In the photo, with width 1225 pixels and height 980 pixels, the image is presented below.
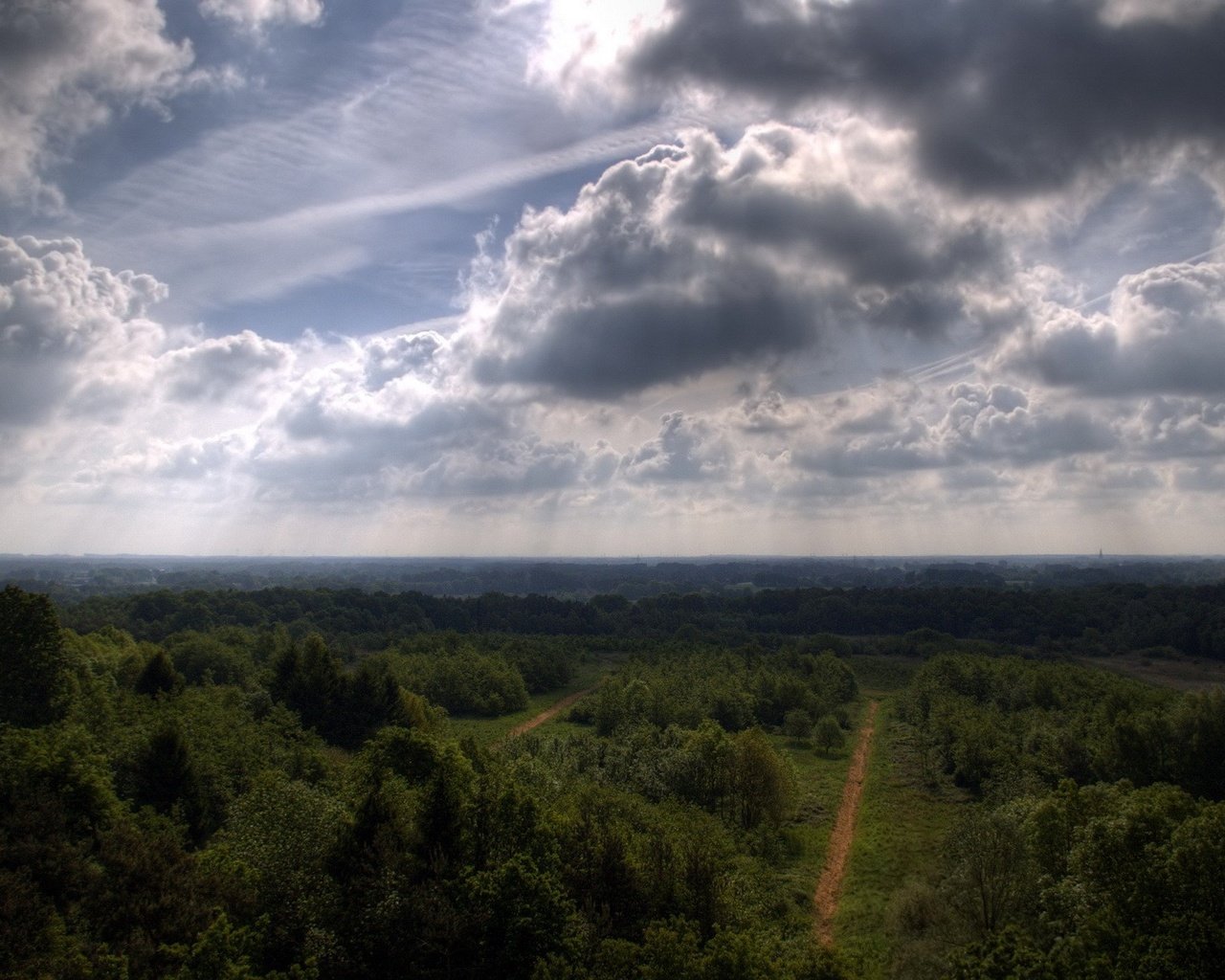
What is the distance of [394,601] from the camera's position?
17775 cm

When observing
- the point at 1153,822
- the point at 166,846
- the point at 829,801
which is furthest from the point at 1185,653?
the point at 166,846

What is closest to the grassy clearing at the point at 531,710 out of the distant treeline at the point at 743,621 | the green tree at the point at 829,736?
the green tree at the point at 829,736

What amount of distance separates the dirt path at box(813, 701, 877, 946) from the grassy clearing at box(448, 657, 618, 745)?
30242 millimetres

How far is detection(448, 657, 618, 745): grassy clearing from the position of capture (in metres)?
83.1

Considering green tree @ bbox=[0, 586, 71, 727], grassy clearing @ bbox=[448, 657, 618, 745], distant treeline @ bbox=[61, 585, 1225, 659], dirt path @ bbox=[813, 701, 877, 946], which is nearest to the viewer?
dirt path @ bbox=[813, 701, 877, 946]

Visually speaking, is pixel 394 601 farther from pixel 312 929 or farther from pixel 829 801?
pixel 312 929

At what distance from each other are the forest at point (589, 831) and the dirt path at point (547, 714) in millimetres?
1549

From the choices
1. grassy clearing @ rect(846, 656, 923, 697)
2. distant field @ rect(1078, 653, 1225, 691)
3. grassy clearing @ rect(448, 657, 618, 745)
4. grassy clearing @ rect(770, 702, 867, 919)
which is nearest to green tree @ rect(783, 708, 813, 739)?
grassy clearing @ rect(770, 702, 867, 919)

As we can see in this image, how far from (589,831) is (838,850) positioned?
28723 millimetres

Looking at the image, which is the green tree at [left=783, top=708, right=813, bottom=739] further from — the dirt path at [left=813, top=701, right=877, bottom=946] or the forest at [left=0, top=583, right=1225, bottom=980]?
the dirt path at [left=813, top=701, right=877, bottom=946]

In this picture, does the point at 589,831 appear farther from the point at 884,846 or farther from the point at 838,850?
the point at 884,846

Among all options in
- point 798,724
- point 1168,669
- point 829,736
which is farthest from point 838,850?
point 1168,669

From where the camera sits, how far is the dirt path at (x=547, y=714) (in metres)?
86.8

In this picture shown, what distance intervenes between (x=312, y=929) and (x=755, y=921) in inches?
646
